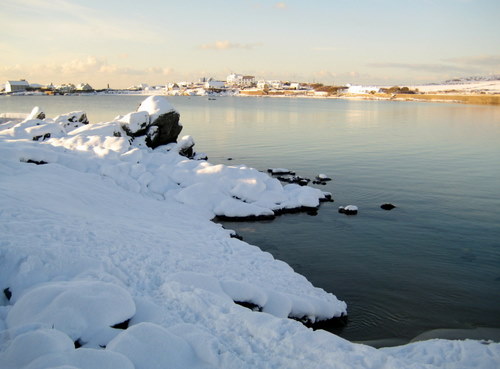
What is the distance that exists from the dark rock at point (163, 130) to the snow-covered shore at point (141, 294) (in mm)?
11469

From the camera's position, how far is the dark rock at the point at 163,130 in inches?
1180

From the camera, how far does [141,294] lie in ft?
28.3

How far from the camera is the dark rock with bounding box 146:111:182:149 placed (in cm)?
2997

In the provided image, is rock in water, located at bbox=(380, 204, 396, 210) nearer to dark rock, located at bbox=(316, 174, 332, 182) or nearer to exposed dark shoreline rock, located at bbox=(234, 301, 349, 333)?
dark rock, located at bbox=(316, 174, 332, 182)

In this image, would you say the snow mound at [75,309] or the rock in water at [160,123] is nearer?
the snow mound at [75,309]

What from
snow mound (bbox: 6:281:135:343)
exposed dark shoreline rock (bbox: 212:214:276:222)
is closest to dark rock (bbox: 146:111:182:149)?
exposed dark shoreline rock (bbox: 212:214:276:222)

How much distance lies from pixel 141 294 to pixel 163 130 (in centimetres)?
2355

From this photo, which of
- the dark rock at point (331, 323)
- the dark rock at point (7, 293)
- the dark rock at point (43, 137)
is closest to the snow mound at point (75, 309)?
the dark rock at point (7, 293)

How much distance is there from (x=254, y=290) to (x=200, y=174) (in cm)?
1373

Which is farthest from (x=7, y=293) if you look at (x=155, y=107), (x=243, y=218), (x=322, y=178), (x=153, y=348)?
(x=155, y=107)

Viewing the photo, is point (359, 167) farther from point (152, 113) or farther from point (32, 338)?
point (32, 338)

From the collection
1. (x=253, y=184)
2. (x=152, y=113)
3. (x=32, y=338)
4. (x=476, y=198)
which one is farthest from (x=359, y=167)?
(x=32, y=338)

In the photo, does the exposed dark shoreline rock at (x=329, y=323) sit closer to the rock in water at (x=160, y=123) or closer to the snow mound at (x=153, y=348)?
the snow mound at (x=153, y=348)

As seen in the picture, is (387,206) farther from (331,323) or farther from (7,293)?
(7,293)
